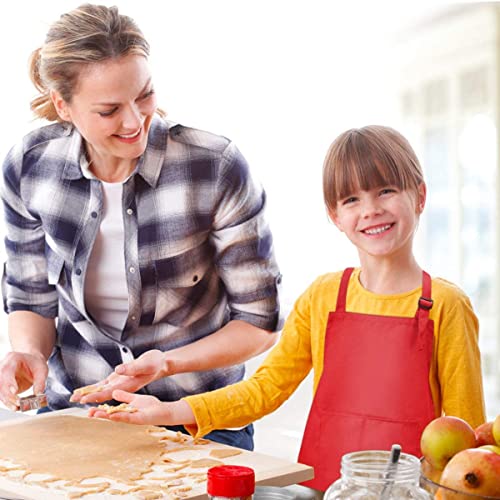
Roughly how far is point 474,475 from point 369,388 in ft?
2.49

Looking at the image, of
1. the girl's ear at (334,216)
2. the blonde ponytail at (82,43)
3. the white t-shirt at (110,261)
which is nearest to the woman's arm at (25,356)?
the white t-shirt at (110,261)

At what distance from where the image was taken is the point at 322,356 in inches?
64.2

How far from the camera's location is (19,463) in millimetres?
1358

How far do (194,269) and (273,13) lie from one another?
3.92 m

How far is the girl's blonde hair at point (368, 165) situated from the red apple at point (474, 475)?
791 millimetres

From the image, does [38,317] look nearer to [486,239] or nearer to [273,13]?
[273,13]

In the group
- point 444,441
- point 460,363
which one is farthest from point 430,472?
point 460,363

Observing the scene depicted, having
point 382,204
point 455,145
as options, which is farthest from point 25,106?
point 382,204

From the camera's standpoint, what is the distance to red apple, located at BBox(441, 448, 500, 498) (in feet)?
2.66

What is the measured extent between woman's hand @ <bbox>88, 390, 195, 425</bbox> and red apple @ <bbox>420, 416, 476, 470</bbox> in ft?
1.94

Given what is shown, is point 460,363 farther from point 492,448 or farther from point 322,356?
point 492,448

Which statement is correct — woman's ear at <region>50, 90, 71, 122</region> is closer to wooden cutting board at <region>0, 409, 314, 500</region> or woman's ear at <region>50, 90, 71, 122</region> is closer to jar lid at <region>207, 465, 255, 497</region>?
wooden cutting board at <region>0, 409, 314, 500</region>

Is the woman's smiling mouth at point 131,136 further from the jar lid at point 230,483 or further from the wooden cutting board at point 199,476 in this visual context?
the jar lid at point 230,483

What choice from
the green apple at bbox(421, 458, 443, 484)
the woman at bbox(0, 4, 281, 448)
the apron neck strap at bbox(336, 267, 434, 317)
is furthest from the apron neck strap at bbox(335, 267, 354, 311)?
the green apple at bbox(421, 458, 443, 484)
